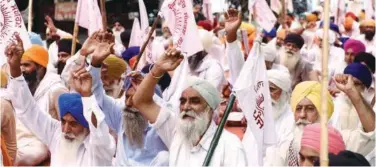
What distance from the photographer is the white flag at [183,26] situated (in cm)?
719

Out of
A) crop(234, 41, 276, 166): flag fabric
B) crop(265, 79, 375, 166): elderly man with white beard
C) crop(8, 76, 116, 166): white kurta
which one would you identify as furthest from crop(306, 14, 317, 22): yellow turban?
crop(8, 76, 116, 166): white kurta

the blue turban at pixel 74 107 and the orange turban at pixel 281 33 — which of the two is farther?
the orange turban at pixel 281 33

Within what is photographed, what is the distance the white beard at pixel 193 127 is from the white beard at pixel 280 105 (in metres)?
1.40

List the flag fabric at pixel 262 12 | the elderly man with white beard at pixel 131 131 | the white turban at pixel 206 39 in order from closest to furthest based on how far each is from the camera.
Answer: the elderly man with white beard at pixel 131 131 → the flag fabric at pixel 262 12 → the white turban at pixel 206 39

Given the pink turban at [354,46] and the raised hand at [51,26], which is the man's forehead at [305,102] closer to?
the pink turban at [354,46]

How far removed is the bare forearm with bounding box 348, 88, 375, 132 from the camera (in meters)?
5.19

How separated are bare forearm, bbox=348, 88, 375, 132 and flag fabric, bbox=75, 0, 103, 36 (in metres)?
3.70

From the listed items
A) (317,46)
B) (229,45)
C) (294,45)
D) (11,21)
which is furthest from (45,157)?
(317,46)

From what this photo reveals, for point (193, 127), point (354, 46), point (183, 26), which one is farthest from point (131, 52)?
point (193, 127)

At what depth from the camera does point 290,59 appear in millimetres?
11359

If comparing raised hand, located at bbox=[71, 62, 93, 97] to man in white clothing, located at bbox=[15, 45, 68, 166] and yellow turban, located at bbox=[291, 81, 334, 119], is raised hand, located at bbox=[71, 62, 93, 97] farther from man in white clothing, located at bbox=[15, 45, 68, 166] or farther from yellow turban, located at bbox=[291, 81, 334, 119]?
yellow turban, located at bbox=[291, 81, 334, 119]

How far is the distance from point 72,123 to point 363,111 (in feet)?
5.73

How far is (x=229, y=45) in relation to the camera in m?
6.88

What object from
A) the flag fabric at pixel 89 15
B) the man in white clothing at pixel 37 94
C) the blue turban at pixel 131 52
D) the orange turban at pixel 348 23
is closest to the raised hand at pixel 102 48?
the man in white clothing at pixel 37 94
